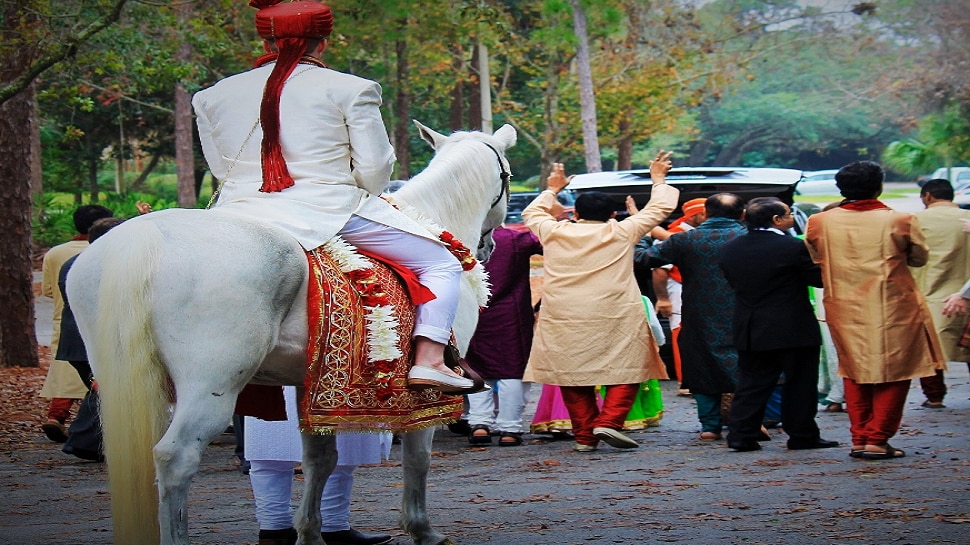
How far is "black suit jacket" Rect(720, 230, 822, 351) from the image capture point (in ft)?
27.4

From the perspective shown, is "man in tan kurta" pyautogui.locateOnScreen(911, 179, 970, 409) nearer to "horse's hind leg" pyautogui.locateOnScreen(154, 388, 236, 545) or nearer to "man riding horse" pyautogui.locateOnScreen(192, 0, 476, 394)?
"man riding horse" pyautogui.locateOnScreen(192, 0, 476, 394)

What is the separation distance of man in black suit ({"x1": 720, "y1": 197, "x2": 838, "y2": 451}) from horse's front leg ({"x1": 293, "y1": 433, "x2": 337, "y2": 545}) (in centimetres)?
389

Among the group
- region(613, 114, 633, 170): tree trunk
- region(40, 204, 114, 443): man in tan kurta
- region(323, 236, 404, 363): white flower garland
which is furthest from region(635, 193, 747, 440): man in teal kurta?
region(613, 114, 633, 170): tree trunk

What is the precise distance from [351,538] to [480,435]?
3.69m

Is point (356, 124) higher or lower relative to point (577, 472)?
higher

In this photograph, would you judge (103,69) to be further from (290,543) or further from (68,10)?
(290,543)

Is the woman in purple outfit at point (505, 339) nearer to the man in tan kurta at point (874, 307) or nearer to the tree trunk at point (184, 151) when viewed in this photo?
the man in tan kurta at point (874, 307)

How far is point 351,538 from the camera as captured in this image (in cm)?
577

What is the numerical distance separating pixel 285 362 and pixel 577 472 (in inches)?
142

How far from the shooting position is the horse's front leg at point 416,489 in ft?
18.3

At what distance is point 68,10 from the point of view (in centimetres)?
1294

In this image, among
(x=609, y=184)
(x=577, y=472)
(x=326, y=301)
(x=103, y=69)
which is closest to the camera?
(x=326, y=301)

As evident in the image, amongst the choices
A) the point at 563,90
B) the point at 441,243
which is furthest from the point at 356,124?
the point at 563,90

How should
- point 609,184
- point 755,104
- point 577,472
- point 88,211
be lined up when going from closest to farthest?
point 577,472
point 88,211
point 609,184
point 755,104
